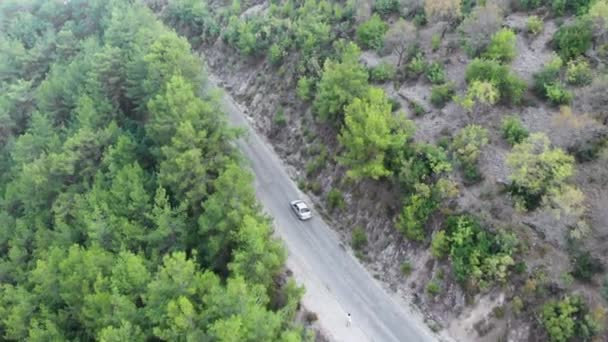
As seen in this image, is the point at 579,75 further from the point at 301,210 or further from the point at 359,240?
the point at 301,210

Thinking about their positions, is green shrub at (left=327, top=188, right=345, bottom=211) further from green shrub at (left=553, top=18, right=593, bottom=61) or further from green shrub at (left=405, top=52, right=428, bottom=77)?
green shrub at (left=553, top=18, right=593, bottom=61)

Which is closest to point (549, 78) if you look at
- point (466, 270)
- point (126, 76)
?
point (466, 270)

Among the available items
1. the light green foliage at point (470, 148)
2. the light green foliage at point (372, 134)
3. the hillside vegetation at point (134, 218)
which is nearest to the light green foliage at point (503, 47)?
the light green foliage at point (470, 148)

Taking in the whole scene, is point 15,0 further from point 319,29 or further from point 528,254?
point 528,254

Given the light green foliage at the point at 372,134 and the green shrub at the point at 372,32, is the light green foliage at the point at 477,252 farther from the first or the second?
the green shrub at the point at 372,32

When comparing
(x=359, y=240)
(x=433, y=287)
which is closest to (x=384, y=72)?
(x=359, y=240)

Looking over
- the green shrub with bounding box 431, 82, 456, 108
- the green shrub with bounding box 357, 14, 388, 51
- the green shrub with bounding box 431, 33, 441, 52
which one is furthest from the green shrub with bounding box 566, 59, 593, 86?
the green shrub with bounding box 357, 14, 388, 51
